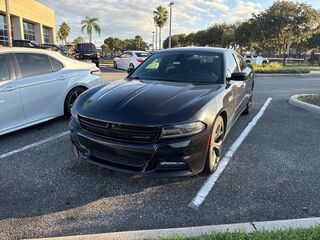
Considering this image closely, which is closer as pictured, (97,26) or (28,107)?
(28,107)

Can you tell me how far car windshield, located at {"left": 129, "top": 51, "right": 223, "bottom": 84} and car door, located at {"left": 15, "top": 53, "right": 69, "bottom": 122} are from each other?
1.73m

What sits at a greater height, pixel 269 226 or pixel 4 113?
pixel 4 113

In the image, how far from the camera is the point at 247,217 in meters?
2.94

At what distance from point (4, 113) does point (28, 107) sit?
464mm

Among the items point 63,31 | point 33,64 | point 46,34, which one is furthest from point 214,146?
point 63,31

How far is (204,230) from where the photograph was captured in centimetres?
265

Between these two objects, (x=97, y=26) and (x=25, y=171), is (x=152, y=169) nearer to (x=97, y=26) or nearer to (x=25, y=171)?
(x=25, y=171)

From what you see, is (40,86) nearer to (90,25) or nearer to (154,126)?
(154,126)

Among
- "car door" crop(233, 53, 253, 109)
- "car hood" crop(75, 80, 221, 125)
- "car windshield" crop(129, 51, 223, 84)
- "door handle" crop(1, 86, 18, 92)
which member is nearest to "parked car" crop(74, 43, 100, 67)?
"car door" crop(233, 53, 253, 109)

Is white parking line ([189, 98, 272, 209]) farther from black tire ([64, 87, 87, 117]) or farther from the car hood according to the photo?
black tire ([64, 87, 87, 117])

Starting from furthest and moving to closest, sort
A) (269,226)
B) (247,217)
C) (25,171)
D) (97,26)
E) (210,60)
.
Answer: (97,26) → (210,60) → (25,171) → (247,217) → (269,226)

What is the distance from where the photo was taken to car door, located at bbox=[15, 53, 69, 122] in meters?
5.07

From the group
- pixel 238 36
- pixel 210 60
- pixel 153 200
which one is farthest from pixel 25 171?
pixel 238 36

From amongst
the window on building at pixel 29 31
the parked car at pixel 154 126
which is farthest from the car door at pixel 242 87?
the window on building at pixel 29 31
